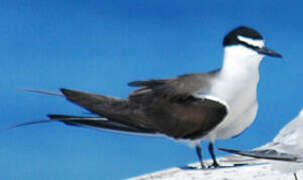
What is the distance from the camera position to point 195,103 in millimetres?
5848

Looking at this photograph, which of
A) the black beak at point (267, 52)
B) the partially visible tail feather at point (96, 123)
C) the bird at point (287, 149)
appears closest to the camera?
the bird at point (287, 149)

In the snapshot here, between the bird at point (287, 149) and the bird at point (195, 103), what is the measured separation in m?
0.60

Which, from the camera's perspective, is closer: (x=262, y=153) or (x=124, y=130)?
(x=262, y=153)

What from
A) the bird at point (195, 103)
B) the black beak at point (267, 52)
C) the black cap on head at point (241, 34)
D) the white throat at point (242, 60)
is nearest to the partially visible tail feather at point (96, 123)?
the bird at point (195, 103)

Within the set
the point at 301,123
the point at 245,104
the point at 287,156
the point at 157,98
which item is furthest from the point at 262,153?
the point at 157,98

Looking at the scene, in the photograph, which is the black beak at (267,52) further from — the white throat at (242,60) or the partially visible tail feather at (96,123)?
the partially visible tail feather at (96,123)

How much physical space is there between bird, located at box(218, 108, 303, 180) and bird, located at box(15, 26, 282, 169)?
60cm

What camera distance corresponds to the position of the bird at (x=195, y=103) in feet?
19.1

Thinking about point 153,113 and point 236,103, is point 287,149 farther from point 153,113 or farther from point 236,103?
point 153,113

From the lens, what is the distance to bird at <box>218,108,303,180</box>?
4.89 m

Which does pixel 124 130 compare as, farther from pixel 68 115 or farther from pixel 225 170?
pixel 225 170

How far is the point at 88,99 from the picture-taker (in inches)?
239

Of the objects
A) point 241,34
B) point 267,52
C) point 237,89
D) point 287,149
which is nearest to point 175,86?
point 237,89

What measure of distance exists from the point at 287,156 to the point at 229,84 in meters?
Result: 1.11
